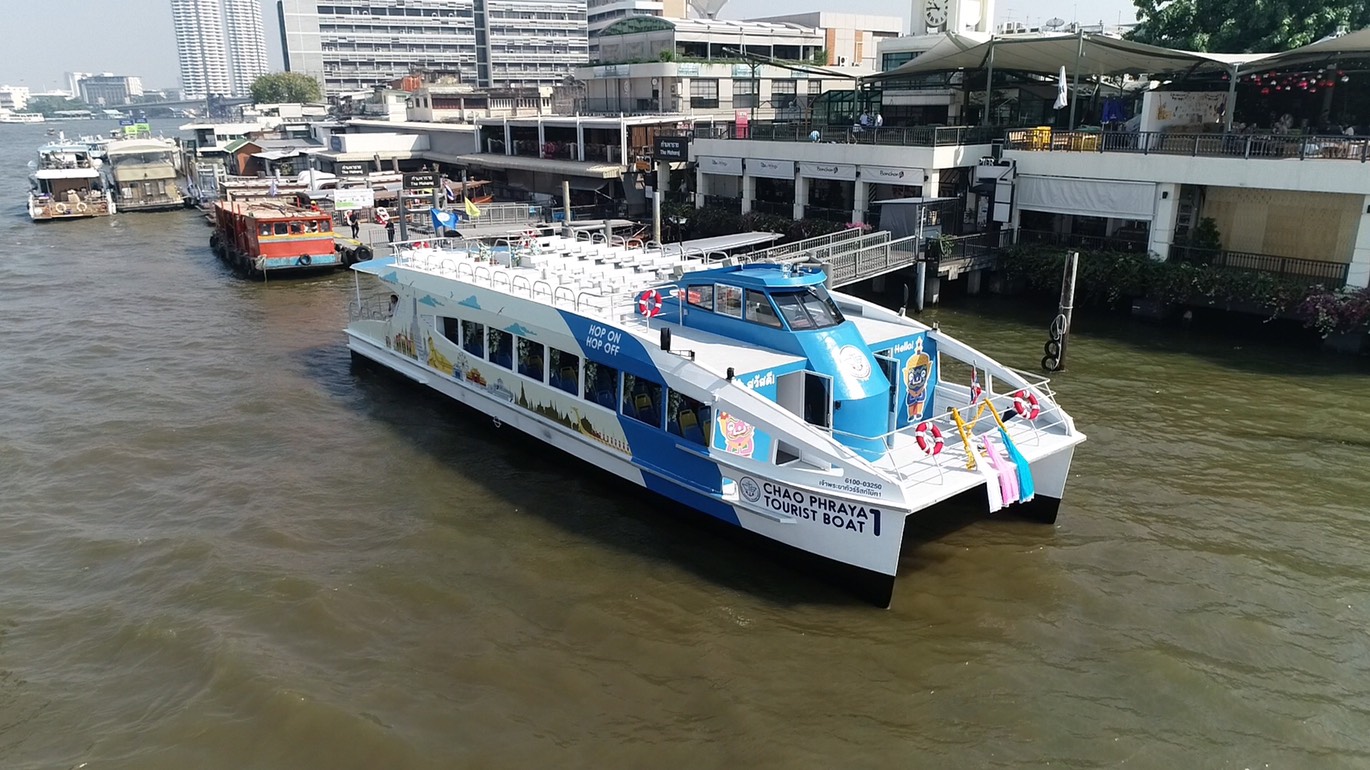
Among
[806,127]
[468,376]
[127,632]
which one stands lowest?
[127,632]

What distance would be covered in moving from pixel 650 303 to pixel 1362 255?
19.3m

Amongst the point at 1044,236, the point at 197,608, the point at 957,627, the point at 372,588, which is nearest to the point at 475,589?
the point at 372,588

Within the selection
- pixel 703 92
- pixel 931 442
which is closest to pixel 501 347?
pixel 931 442

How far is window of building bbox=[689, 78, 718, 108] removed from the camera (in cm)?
5619

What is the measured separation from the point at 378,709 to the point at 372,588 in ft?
9.18

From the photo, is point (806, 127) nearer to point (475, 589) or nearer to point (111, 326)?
point (111, 326)

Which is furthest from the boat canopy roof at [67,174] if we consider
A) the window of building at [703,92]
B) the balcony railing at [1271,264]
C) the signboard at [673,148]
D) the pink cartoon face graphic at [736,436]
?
the balcony railing at [1271,264]

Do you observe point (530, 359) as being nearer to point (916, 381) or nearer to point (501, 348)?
point (501, 348)

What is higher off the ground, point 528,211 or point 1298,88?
point 1298,88

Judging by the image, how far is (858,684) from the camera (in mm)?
10523

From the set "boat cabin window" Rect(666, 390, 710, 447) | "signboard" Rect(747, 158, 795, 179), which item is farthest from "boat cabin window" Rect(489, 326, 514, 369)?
"signboard" Rect(747, 158, 795, 179)

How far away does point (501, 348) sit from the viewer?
57.3ft

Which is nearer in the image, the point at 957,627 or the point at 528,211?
the point at 957,627

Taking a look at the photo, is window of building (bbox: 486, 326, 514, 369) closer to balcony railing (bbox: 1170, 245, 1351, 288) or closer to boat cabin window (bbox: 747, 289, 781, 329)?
boat cabin window (bbox: 747, 289, 781, 329)
